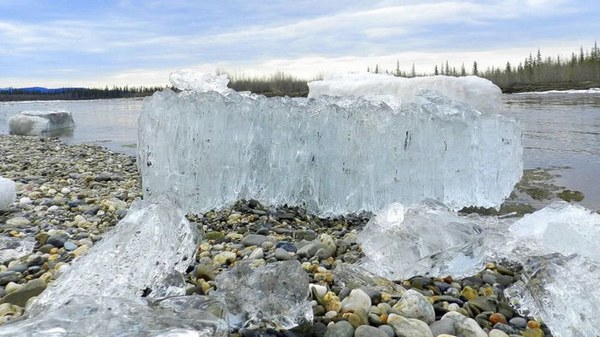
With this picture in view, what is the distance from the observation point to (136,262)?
2469 mm

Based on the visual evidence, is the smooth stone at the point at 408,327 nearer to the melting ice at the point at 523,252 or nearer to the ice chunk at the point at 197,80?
the melting ice at the point at 523,252

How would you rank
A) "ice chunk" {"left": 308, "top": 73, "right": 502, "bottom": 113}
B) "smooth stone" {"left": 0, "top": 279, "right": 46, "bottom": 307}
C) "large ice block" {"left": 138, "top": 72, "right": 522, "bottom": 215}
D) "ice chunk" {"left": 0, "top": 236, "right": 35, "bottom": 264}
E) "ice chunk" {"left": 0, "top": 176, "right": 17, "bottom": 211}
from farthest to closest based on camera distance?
"ice chunk" {"left": 308, "top": 73, "right": 502, "bottom": 113} < "large ice block" {"left": 138, "top": 72, "right": 522, "bottom": 215} < "ice chunk" {"left": 0, "top": 176, "right": 17, "bottom": 211} < "ice chunk" {"left": 0, "top": 236, "right": 35, "bottom": 264} < "smooth stone" {"left": 0, "top": 279, "right": 46, "bottom": 307}

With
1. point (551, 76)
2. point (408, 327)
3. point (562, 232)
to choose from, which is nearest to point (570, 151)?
point (562, 232)

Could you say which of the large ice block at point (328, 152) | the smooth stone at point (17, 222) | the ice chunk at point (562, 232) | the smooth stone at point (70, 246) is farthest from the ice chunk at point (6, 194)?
the ice chunk at point (562, 232)

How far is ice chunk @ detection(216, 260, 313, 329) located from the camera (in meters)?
2.04

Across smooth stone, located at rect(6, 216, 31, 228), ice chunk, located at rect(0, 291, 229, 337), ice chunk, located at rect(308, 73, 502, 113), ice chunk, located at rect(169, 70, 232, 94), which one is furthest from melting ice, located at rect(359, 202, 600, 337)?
ice chunk, located at rect(308, 73, 502, 113)

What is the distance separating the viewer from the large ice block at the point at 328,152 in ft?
14.0

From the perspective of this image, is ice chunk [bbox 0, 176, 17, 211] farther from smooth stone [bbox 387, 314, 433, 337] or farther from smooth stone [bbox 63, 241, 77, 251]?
smooth stone [bbox 387, 314, 433, 337]

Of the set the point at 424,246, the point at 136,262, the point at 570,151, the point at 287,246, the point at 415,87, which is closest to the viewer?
the point at 136,262

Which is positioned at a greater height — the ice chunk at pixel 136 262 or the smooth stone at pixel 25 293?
the ice chunk at pixel 136 262

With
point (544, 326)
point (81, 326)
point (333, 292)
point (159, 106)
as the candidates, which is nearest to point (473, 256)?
point (544, 326)

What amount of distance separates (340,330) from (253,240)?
145cm

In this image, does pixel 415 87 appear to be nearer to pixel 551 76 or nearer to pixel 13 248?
pixel 13 248

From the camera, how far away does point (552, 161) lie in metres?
7.71
